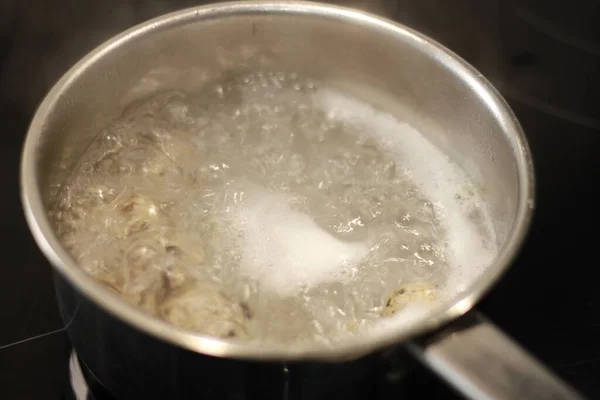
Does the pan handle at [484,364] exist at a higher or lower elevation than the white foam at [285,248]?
higher

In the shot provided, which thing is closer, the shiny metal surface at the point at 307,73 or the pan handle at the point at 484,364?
the pan handle at the point at 484,364

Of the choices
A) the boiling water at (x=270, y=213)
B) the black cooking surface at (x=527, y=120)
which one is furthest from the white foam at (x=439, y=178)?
the black cooking surface at (x=527, y=120)

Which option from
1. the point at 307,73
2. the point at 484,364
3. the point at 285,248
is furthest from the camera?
the point at 307,73

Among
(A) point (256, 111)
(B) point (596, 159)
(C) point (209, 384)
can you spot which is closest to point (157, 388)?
(C) point (209, 384)

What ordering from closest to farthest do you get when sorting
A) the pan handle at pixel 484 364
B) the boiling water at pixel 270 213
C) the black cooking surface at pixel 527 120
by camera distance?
the pan handle at pixel 484 364
the boiling water at pixel 270 213
the black cooking surface at pixel 527 120

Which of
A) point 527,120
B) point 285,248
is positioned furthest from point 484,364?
point 527,120

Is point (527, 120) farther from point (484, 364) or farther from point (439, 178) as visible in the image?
point (484, 364)

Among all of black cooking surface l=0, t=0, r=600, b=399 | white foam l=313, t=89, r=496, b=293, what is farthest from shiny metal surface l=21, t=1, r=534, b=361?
black cooking surface l=0, t=0, r=600, b=399

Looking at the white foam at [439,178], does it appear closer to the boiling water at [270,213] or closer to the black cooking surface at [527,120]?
the boiling water at [270,213]
